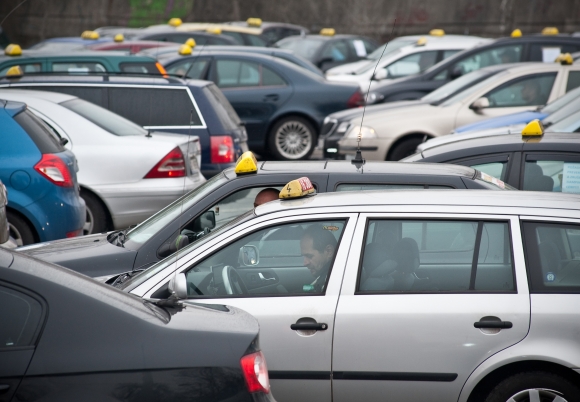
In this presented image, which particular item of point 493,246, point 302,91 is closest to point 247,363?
point 493,246

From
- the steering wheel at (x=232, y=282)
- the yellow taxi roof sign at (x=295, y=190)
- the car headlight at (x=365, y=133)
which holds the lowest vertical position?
the car headlight at (x=365, y=133)

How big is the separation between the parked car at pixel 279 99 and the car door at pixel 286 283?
357 inches

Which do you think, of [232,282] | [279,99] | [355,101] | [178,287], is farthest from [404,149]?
[178,287]

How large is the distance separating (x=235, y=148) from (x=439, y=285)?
6023 millimetres

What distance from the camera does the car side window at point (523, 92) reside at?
11641 mm

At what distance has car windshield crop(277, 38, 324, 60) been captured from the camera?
21203 millimetres

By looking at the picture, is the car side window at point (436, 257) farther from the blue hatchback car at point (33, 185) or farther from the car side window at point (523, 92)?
the car side window at point (523, 92)

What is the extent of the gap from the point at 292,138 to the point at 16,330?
34.7 feet

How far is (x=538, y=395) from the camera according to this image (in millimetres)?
3775

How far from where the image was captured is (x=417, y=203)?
406cm

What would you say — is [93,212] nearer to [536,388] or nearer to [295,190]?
[295,190]

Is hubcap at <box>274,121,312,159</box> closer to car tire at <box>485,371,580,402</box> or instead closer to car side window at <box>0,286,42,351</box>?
car tire at <box>485,371,580,402</box>

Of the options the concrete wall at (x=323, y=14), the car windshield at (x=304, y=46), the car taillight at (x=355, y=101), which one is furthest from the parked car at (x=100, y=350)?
the concrete wall at (x=323, y=14)

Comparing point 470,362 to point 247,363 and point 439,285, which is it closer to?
point 439,285
